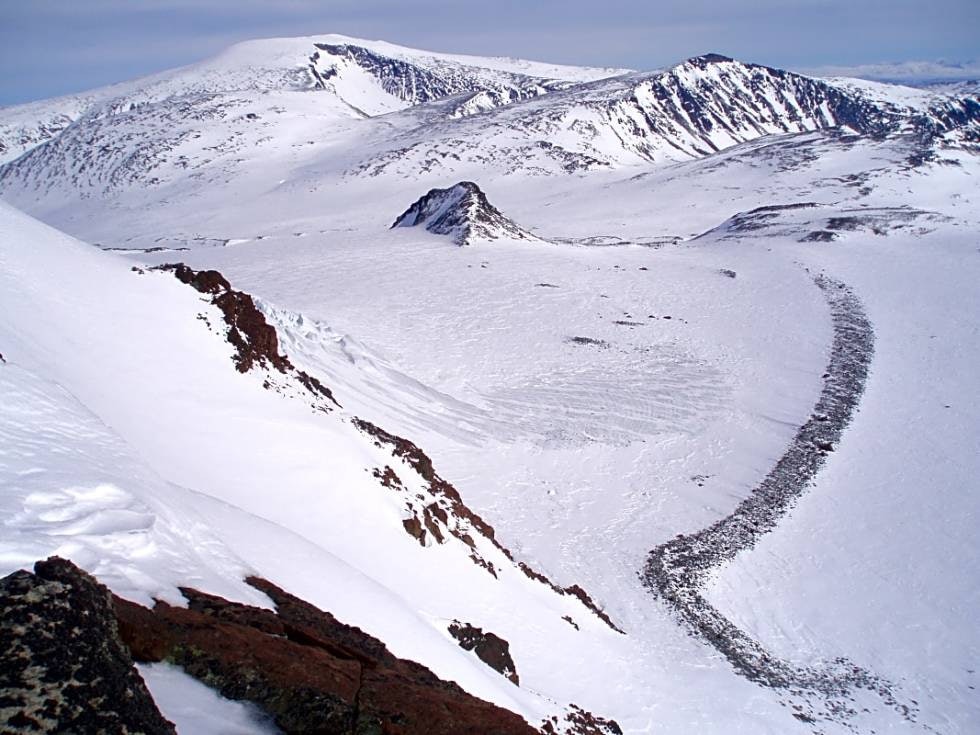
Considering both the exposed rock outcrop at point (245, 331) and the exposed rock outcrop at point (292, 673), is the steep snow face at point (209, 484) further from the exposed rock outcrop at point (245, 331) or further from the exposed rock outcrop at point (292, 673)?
the exposed rock outcrop at point (292, 673)

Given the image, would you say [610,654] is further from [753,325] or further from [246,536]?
[753,325]

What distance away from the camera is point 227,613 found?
6.02m

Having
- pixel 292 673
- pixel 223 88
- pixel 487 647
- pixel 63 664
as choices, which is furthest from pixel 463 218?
pixel 223 88

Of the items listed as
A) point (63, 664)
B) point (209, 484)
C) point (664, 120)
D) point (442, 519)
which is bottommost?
point (442, 519)

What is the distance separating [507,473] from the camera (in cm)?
2309

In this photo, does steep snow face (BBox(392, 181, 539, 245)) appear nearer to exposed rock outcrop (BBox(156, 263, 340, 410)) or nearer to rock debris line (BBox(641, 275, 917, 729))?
rock debris line (BBox(641, 275, 917, 729))

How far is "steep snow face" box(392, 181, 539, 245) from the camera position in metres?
51.1

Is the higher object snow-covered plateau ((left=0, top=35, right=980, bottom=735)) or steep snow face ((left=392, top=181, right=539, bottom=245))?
steep snow face ((left=392, top=181, right=539, bottom=245))

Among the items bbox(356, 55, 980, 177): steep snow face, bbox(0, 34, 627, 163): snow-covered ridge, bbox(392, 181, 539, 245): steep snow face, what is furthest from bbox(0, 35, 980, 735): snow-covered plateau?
bbox(0, 34, 627, 163): snow-covered ridge

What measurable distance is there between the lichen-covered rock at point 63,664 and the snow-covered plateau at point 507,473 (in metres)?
0.03

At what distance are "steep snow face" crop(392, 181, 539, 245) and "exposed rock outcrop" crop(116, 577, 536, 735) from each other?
44.3m

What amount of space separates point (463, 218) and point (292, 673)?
162 ft

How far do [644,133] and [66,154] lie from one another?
103 metres

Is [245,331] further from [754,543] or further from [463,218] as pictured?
[463,218]
